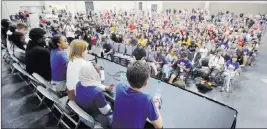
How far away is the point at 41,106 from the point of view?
224cm

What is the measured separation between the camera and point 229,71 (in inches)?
173

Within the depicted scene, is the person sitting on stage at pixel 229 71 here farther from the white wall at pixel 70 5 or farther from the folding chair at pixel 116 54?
the white wall at pixel 70 5

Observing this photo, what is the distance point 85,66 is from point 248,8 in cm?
1702

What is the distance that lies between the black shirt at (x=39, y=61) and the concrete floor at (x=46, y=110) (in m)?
0.47

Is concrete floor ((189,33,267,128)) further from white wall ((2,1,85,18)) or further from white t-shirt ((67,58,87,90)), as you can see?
white wall ((2,1,85,18))

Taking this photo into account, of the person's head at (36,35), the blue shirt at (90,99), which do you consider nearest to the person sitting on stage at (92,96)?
the blue shirt at (90,99)

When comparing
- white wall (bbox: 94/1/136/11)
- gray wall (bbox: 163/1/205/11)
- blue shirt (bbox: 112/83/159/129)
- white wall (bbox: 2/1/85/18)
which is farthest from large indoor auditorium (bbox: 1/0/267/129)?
gray wall (bbox: 163/1/205/11)

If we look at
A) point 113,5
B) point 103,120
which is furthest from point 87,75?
point 113,5

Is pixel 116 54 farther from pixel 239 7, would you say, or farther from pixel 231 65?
pixel 239 7

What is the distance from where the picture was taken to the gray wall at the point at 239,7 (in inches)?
527

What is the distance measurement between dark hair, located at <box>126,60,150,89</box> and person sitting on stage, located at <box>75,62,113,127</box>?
45 centimetres

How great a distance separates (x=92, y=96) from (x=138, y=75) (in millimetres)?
552

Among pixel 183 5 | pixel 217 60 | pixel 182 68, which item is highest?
pixel 183 5

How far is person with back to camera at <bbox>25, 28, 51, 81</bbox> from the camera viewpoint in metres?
2.08
